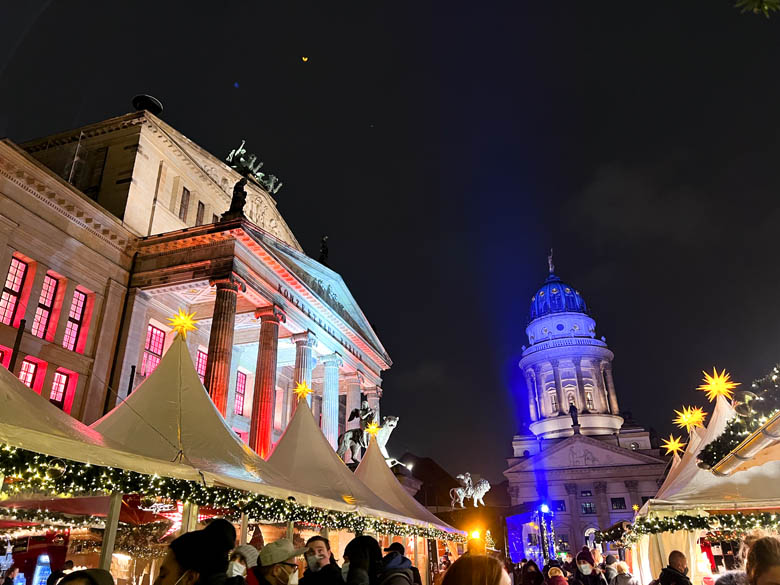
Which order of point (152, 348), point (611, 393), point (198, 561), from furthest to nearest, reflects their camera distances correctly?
1. point (611, 393)
2. point (152, 348)
3. point (198, 561)

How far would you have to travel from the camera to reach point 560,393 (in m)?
78.2

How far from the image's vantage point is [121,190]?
24.6 meters

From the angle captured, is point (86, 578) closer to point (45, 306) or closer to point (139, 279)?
point (45, 306)

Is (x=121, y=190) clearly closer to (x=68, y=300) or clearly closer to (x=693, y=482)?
(x=68, y=300)

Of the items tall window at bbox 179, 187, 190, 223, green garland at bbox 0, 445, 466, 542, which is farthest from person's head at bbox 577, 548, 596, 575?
tall window at bbox 179, 187, 190, 223

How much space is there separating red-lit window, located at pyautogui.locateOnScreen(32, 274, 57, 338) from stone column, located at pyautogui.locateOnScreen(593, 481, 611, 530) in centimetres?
6384

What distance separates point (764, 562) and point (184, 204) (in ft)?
95.7

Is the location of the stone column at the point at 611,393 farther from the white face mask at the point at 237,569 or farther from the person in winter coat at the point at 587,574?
the white face mask at the point at 237,569

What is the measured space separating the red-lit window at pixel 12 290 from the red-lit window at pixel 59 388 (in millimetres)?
2631

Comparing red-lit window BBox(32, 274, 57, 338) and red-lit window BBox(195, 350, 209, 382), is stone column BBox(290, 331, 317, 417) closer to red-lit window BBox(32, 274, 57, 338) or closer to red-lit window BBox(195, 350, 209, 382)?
red-lit window BBox(195, 350, 209, 382)

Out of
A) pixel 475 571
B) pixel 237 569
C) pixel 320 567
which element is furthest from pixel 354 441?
pixel 475 571

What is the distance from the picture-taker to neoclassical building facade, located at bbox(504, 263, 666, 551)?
214 ft

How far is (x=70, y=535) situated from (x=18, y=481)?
9235 millimetres

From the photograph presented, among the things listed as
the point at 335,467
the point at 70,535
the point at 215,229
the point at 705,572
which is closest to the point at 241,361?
the point at 215,229
